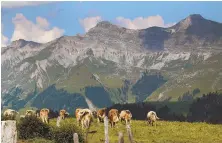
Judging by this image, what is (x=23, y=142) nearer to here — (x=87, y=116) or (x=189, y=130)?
(x=87, y=116)

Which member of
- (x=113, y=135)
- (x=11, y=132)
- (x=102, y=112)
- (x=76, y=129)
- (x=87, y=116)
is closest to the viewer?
(x=11, y=132)

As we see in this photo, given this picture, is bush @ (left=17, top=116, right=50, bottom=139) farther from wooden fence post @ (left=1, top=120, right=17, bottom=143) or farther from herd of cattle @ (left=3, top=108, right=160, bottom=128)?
wooden fence post @ (left=1, top=120, right=17, bottom=143)

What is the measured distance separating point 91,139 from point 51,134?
405cm

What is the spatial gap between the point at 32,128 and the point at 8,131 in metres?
26.0

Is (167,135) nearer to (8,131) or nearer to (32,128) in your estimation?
(32,128)

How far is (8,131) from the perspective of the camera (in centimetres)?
1725

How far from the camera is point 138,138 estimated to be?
43125 mm

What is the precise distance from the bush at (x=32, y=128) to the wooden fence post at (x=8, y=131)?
25090 mm

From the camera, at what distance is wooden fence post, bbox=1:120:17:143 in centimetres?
1708

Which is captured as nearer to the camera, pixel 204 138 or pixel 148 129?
pixel 204 138

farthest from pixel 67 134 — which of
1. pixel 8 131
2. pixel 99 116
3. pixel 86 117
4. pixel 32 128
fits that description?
pixel 8 131

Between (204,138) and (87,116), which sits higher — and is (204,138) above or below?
below

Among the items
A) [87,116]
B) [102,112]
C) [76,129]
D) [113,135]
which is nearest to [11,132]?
[76,129]

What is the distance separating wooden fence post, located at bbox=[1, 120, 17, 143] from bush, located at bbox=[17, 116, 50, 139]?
25.1 metres
